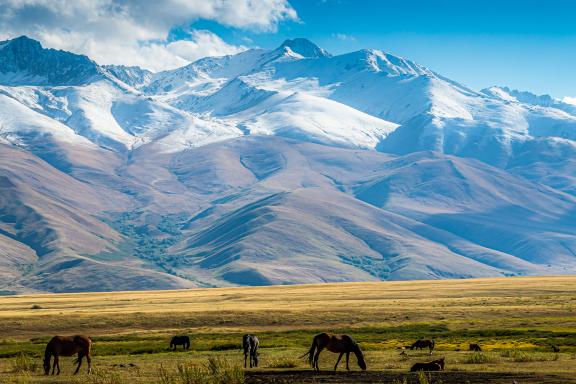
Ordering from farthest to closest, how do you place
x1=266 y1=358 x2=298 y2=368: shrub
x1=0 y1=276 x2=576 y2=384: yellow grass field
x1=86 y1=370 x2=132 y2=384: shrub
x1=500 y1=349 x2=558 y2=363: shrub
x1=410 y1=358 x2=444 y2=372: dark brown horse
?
1. x1=500 y1=349 x2=558 y2=363: shrub
2. x1=266 y1=358 x2=298 y2=368: shrub
3. x1=410 y1=358 x2=444 y2=372: dark brown horse
4. x1=0 y1=276 x2=576 y2=384: yellow grass field
5. x1=86 y1=370 x2=132 y2=384: shrub

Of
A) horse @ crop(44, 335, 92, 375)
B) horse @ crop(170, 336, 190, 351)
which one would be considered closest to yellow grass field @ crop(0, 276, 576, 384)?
horse @ crop(170, 336, 190, 351)

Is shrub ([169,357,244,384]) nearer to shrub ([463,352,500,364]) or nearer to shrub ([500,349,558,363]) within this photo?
shrub ([463,352,500,364])

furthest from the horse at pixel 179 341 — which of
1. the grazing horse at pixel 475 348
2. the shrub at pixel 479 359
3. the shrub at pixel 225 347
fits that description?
the shrub at pixel 479 359

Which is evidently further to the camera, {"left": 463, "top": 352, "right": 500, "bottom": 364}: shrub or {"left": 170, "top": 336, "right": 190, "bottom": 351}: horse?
{"left": 170, "top": 336, "right": 190, "bottom": 351}: horse

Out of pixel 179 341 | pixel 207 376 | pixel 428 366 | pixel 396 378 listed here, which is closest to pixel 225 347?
pixel 179 341

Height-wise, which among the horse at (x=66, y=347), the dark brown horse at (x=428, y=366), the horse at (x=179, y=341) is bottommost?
the dark brown horse at (x=428, y=366)

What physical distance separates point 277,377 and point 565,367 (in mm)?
15955

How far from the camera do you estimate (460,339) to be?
74.1 metres

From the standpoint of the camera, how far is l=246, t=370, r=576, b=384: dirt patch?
41.4 meters

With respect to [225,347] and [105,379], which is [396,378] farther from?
[225,347]

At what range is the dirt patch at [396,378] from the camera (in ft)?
136

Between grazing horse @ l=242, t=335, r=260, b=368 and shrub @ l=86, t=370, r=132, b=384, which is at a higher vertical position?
grazing horse @ l=242, t=335, r=260, b=368

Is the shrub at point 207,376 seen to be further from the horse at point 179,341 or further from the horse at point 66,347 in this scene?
the horse at point 179,341

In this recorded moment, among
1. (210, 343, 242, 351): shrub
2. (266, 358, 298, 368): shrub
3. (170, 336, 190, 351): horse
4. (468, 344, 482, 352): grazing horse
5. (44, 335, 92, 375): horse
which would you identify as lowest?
(266, 358, 298, 368): shrub
